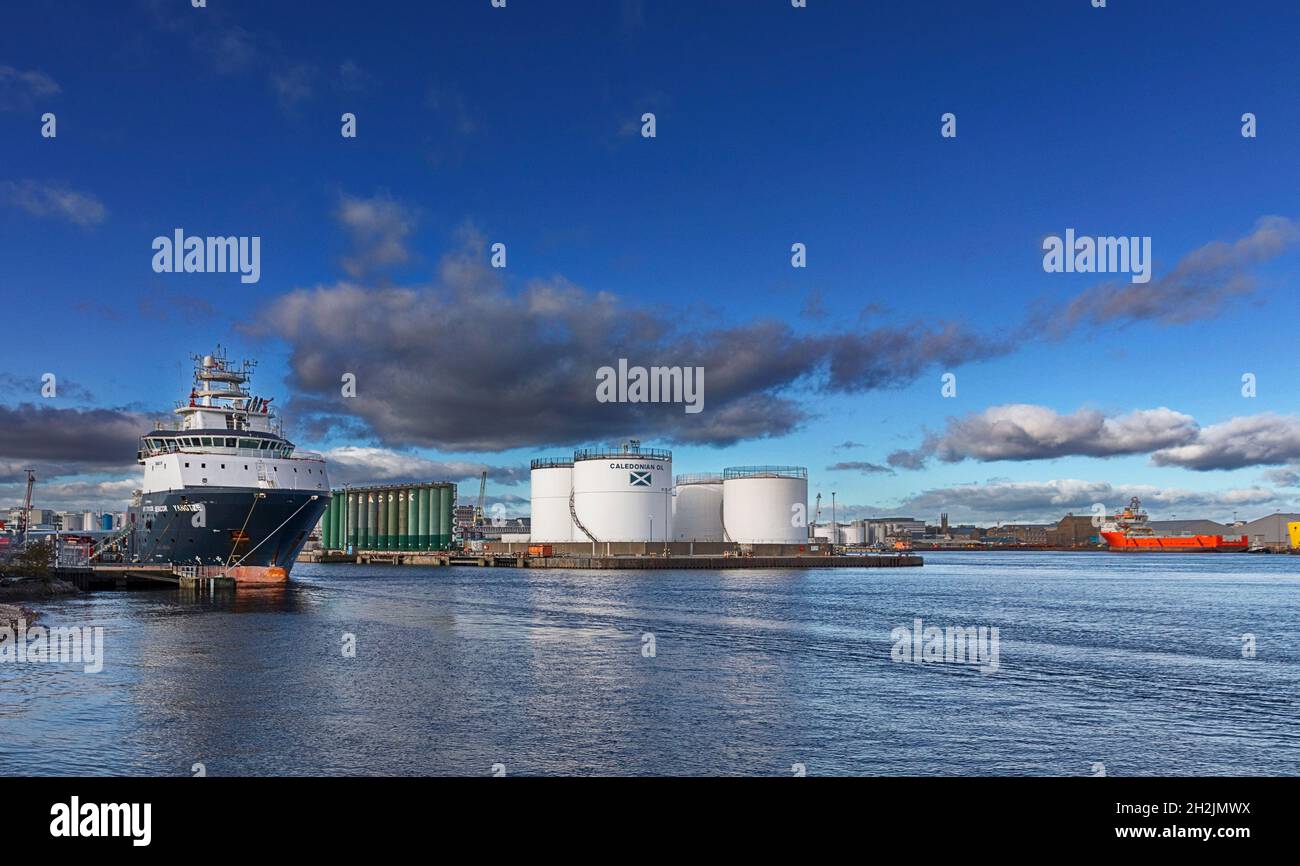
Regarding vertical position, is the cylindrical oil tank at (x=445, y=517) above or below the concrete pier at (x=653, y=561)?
above

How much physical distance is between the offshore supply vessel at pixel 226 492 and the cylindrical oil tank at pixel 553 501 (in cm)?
6737

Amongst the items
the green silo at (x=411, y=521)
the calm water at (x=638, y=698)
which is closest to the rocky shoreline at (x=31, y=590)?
the calm water at (x=638, y=698)

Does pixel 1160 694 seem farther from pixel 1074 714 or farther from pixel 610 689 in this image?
pixel 610 689

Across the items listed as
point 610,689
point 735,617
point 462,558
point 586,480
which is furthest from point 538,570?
point 610,689

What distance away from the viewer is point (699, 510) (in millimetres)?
149375

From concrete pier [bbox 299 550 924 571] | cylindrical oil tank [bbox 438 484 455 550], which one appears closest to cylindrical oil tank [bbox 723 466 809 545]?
concrete pier [bbox 299 550 924 571]

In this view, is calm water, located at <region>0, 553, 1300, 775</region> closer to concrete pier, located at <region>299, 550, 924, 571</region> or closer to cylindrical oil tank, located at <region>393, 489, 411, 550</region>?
concrete pier, located at <region>299, 550, 924, 571</region>

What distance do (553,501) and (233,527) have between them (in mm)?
76390

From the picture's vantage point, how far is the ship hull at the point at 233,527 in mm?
67875

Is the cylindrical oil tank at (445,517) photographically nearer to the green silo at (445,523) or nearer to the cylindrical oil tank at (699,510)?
the green silo at (445,523)

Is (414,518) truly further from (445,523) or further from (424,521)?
(445,523)

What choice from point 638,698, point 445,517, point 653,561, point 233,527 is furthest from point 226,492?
point 445,517

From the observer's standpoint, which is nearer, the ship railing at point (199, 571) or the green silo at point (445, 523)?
the ship railing at point (199, 571)
